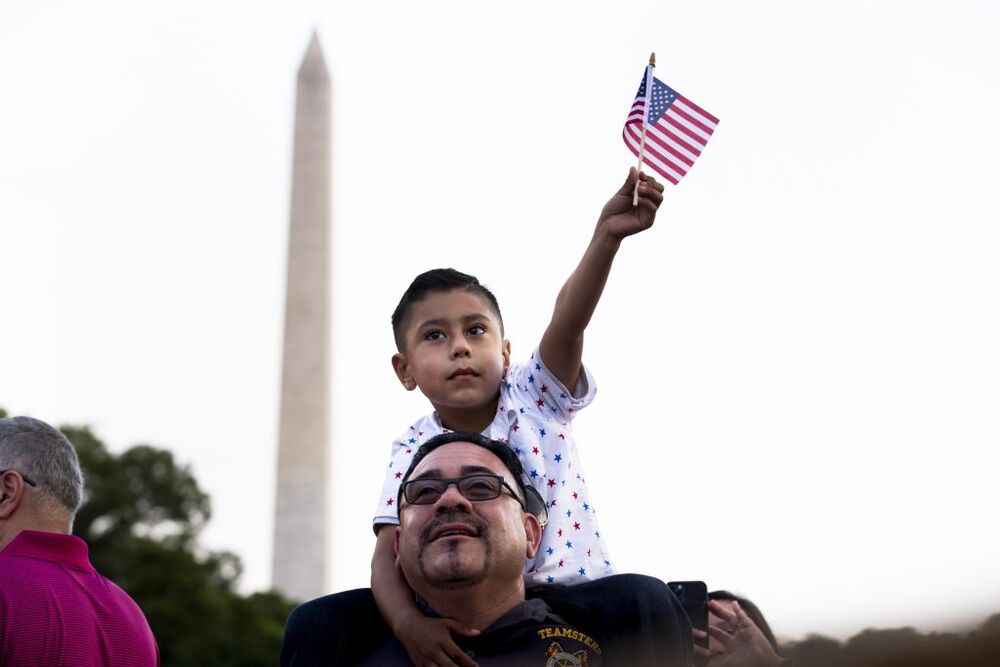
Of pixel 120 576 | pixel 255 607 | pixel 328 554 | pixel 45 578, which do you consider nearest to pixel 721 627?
pixel 45 578

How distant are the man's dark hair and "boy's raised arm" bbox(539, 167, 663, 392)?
32 cm

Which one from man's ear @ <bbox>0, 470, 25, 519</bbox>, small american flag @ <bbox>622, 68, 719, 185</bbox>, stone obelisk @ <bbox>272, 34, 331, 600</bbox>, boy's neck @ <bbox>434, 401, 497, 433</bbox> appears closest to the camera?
man's ear @ <bbox>0, 470, 25, 519</bbox>

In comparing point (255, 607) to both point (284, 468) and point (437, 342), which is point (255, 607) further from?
point (437, 342)

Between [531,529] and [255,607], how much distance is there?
27.5 metres

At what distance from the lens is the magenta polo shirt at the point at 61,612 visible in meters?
2.87

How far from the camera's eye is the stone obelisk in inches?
1219

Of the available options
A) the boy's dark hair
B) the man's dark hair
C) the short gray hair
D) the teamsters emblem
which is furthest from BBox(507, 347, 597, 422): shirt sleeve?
the short gray hair

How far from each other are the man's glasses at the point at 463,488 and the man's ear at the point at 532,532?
101 mm

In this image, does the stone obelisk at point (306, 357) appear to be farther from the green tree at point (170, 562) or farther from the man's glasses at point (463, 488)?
the man's glasses at point (463, 488)

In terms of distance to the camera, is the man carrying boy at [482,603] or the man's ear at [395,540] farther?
the man's ear at [395,540]

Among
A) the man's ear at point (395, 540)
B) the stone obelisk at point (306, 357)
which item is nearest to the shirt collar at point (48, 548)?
the man's ear at point (395, 540)

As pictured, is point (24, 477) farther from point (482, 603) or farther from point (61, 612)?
point (482, 603)

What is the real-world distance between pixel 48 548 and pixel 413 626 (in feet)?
3.21

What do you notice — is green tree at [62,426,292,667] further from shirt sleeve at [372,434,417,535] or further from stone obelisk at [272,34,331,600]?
shirt sleeve at [372,434,417,535]
